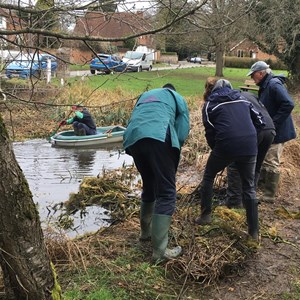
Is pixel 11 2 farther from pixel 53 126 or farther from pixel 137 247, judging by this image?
pixel 53 126

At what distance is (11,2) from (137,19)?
94 centimetres

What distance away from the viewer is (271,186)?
6.64 meters

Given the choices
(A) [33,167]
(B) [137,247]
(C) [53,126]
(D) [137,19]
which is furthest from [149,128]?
(C) [53,126]

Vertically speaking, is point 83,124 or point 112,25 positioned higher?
point 112,25

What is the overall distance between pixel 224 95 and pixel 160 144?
3.65 ft

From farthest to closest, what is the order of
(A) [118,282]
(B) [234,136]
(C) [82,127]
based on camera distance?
(C) [82,127]
(B) [234,136]
(A) [118,282]

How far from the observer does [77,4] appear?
325 centimetres

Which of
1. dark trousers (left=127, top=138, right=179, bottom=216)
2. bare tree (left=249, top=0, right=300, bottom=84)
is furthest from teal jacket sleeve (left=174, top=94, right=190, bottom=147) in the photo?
bare tree (left=249, top=0, right=300, bottom=84)

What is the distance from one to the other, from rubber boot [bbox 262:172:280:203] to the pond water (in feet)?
7.61

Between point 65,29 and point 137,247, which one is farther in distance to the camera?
point 137,247

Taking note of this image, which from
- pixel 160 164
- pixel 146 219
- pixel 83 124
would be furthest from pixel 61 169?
pixel 160 164

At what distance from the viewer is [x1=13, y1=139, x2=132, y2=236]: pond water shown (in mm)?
6914

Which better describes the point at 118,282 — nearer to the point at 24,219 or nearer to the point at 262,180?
the point at 24,219

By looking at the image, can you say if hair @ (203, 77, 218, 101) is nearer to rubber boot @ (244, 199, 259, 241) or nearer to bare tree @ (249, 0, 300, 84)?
rubber boot @ (244, 199, 259, 241)
